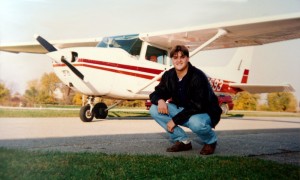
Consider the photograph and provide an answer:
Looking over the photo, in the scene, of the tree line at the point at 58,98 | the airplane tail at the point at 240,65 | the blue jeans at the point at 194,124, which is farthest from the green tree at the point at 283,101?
the blue jeans at the point at 194,124

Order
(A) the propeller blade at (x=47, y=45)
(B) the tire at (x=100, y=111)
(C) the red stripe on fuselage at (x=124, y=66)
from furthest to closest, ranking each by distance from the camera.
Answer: (B) the tire at (x=100, y=111)
(C) the red stripe on fuselage at (x=124, y=66)
(A) the propeller blade at (x=47, y=45)

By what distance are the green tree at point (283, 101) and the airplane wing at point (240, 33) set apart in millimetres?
20373

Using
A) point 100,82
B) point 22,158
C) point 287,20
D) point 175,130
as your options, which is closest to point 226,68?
point 287,20

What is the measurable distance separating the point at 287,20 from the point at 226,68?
672cm

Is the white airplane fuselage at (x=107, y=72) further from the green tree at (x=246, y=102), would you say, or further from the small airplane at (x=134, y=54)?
the green tree at (x=246, y=102)

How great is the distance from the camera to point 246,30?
801 cm

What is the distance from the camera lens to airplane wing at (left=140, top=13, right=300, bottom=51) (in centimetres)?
721

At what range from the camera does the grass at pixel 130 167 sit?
2.13 m

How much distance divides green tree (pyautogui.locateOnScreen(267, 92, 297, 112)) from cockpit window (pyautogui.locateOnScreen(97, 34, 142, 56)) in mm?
22397

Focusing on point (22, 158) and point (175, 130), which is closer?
point (22, 158)

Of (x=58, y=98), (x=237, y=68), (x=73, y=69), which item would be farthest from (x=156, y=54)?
(x=58, y=98)

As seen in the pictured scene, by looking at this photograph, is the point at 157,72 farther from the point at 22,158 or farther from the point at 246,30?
the point at 22,158

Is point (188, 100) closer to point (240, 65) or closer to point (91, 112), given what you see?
point (91, 112)

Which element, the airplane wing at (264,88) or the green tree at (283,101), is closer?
the airplane wing at (264,88)
